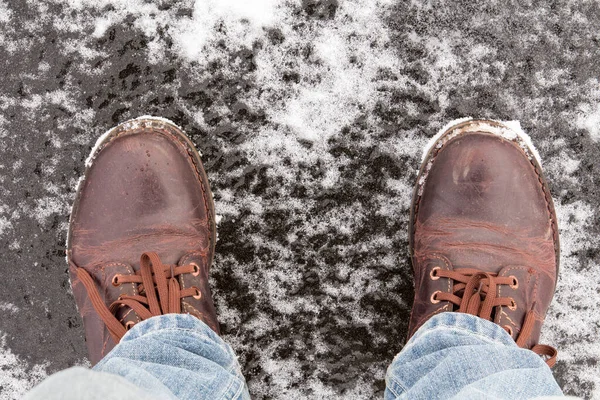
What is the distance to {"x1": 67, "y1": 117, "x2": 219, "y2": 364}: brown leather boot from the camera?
0.92 m

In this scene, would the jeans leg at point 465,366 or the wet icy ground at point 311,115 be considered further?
the wet icy ground at point 311,115

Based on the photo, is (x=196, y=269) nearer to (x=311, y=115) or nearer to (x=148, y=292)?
(x=148, y=292)

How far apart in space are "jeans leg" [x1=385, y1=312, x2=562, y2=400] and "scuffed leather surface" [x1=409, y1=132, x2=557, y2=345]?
0.07m

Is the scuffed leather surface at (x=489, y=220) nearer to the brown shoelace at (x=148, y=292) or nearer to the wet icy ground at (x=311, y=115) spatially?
the wet icy ground at (x=311, y=115)

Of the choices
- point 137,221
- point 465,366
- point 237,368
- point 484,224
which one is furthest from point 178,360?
point 484,224

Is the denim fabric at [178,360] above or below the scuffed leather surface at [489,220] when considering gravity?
below

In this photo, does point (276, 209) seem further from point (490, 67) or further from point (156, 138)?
point (490, 67)

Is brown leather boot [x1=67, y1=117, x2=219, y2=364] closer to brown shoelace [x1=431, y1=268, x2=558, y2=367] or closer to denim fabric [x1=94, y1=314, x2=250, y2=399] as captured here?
denim fabric [x1=94, y1=314, x2=250, y2=399]

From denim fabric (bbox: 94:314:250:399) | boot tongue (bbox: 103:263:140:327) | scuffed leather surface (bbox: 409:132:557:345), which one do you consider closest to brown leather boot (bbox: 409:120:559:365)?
scuffed leather surface (bbox: 409:132:557:345)

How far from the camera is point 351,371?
1005 millimetres

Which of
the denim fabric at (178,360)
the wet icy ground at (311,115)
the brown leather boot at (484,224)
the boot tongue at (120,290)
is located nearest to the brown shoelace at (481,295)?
the brown leather boot at (484,224)

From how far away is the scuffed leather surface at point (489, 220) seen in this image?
0.91 metres

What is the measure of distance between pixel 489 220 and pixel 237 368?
1.68ft

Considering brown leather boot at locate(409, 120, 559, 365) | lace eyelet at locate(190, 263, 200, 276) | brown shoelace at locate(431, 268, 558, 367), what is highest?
brown leather boot at locate(409, 120, 559, 365)
